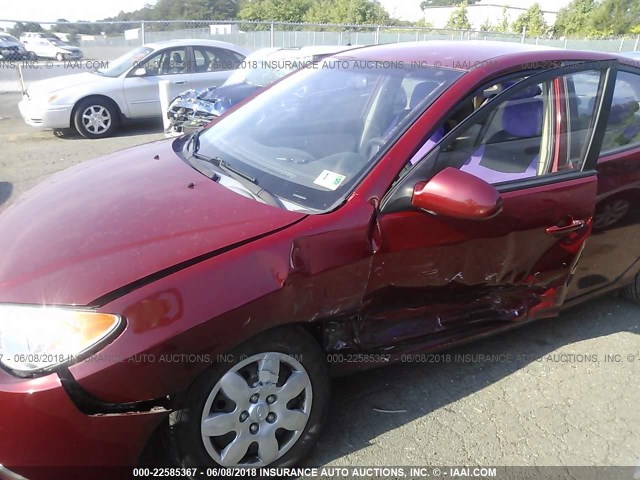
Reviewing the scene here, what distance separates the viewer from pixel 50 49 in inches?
732

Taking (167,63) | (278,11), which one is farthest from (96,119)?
(278,11)

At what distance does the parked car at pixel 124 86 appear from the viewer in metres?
8.30

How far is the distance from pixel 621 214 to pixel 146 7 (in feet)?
181

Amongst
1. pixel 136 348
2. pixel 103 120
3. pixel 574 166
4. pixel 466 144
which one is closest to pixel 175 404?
pixel 136 348

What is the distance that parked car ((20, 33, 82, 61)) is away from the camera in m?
17.0

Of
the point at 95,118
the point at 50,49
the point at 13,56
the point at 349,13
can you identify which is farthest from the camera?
the point at 349,13

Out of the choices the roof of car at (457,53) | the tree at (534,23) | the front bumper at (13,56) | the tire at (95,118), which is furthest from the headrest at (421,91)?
the tree at (534,23)

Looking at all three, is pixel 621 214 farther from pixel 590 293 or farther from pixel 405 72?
pixel 405 72

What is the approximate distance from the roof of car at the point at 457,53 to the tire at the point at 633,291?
149 centimetres

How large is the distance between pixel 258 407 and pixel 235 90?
19.8ft

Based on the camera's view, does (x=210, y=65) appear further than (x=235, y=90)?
Yes

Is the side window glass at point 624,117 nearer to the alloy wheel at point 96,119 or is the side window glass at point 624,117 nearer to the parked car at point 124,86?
the parked car at point 124,86

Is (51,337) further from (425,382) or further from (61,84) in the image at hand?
(61,84)

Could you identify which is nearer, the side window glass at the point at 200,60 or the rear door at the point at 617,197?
the rear door at the point at 617,197
